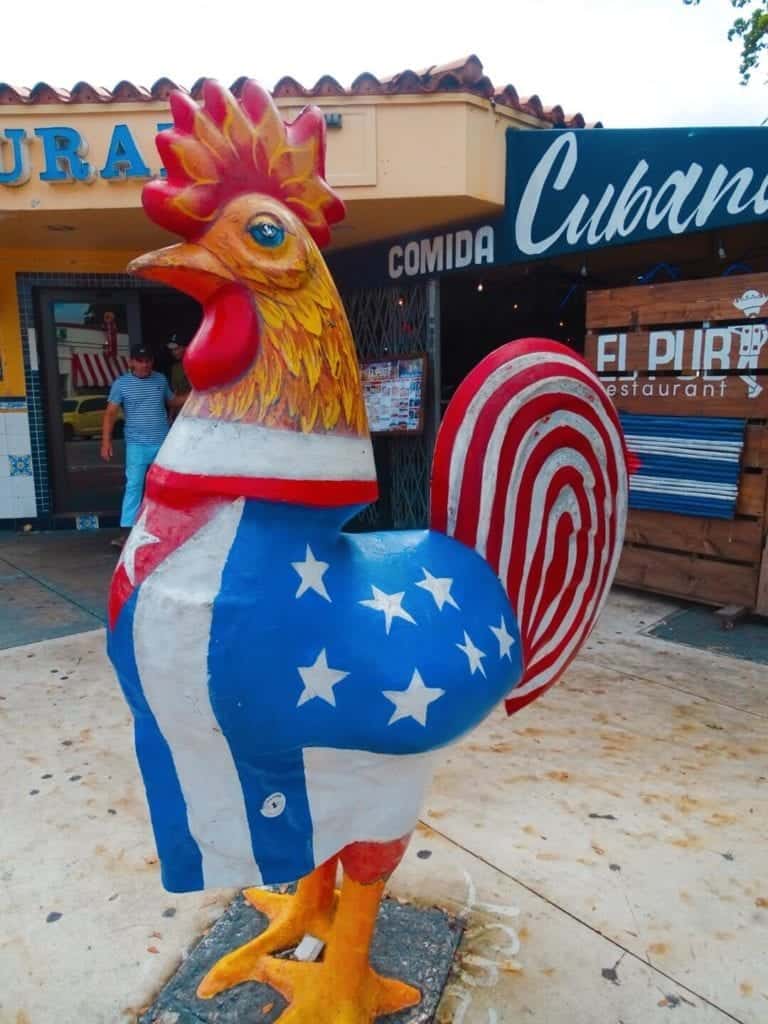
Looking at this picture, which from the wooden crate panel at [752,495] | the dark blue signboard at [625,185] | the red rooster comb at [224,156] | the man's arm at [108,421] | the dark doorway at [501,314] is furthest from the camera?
the dark doorway at [501,314]

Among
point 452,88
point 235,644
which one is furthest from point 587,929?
point 452,88

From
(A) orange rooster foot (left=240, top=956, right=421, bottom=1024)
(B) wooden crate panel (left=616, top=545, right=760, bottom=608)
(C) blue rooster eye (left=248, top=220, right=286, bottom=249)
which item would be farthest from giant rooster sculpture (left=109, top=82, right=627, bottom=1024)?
(B) wooden crate panel (left=616, top=545, right=760, bottom=608)

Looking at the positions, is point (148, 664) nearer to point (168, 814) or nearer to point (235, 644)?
point (235, 644)

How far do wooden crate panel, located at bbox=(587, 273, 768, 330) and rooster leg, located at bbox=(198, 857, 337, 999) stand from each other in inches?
162

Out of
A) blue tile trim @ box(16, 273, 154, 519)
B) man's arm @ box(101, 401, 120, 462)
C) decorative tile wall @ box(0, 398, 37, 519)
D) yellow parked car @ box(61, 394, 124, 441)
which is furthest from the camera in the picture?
yellow parked car @ box(61, 394, 124, 441)

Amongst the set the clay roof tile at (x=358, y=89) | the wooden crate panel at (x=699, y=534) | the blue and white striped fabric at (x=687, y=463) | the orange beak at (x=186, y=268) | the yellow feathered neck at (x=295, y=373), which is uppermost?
the clay roof tile at (x=358, y=89)

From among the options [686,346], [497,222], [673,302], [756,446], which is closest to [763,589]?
[756,446]

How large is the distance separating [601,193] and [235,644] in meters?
4.73

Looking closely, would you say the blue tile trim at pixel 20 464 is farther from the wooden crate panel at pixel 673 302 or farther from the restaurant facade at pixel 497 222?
the wooden crate panel at pixel 673 302

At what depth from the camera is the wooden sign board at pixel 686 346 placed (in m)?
4.60

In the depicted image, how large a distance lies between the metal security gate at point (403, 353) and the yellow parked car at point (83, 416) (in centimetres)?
289

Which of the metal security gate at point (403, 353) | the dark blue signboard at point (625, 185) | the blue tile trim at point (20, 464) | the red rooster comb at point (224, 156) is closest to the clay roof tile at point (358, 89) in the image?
the dark blue signboard at point (625, 185)

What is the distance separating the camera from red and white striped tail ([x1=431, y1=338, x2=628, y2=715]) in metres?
1.63

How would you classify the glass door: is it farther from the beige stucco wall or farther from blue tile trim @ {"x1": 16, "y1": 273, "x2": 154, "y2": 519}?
the beige stucco wall
